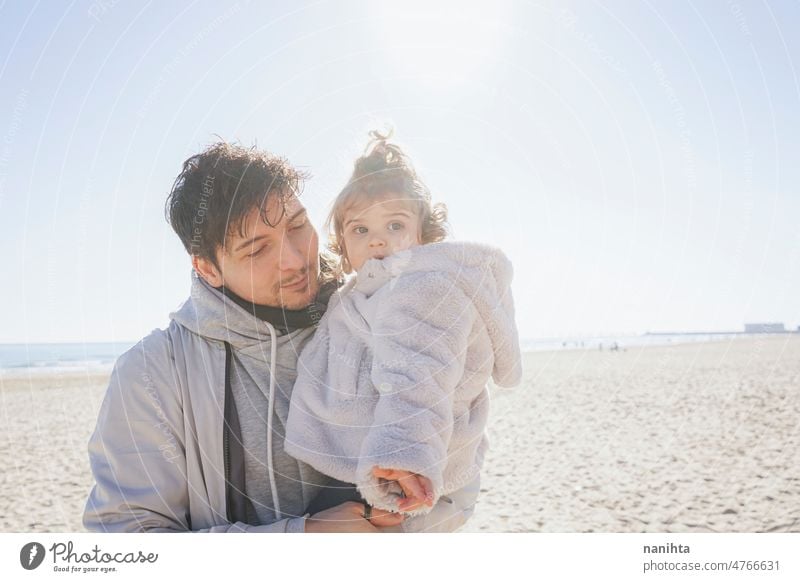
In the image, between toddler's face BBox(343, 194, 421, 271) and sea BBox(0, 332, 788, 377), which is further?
sea BBox(0, 332, 788, 377)

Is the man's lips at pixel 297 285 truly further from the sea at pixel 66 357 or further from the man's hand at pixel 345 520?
the sea at pixel 66 357

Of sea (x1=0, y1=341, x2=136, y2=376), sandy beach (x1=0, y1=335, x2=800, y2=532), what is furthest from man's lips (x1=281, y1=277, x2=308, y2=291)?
sea (x1=0, y1=341, x2=136, y2=376)

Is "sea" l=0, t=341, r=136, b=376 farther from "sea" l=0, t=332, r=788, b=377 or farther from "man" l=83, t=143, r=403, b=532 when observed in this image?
"man" l=83, t=143, r=403, b=532

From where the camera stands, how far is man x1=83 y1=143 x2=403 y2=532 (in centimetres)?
160

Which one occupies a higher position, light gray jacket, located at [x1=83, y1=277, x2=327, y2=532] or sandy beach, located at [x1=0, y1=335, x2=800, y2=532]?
light gray jacket, located at [x1=83, y1=277, x2=327, y2=532]

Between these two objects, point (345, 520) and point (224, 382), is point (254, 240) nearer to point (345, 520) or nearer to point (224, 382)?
point (224, 382)

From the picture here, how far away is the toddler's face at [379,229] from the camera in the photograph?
1.88 metres

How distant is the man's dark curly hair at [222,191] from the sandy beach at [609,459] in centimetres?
324

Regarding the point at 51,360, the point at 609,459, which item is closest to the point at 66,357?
the point at 51,360

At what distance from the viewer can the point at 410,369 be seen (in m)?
1.51

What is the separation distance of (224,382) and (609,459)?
17.0ft

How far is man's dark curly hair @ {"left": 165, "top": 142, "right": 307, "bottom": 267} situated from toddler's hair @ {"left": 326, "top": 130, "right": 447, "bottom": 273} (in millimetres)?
222
